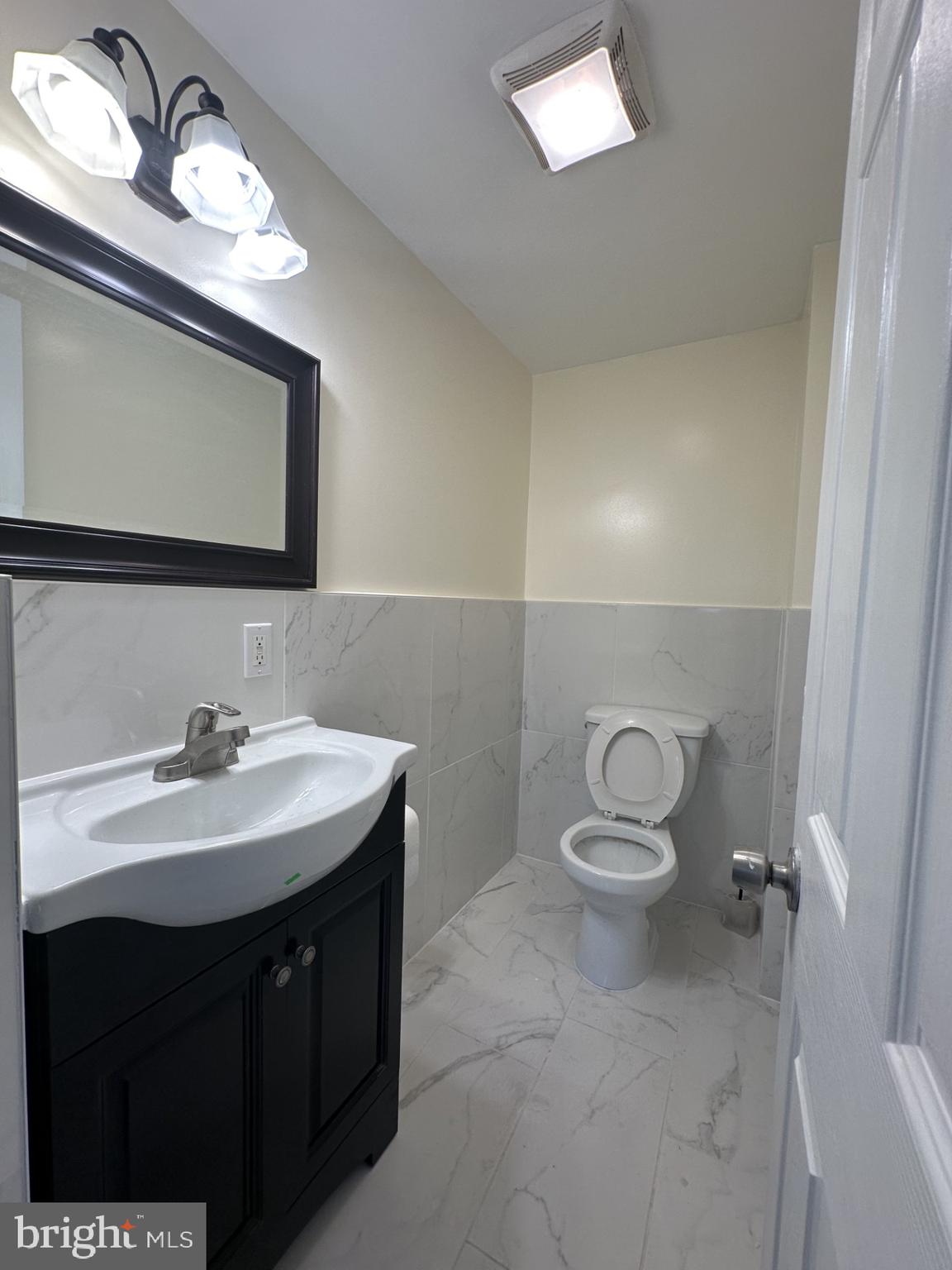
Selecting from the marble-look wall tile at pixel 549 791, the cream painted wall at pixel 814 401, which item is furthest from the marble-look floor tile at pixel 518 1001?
the cream painted wall at pixel 814 401

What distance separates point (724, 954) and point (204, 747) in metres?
1.91

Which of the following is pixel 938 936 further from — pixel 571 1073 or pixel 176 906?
pixel 571 1073

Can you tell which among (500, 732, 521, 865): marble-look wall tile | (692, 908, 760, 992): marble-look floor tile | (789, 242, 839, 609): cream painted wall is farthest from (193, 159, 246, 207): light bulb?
(692, 908, 760, 992): marble-look floor tile

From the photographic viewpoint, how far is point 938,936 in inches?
9.8

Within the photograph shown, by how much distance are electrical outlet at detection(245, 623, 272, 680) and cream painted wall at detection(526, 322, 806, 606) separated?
145 centimetres

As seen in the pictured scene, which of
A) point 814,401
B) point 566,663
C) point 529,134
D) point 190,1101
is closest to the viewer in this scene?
point 190,1101

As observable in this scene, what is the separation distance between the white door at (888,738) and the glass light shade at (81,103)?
1.03 m

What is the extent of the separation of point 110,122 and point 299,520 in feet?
2.35

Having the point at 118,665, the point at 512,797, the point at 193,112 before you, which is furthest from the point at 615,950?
the point at 193,112

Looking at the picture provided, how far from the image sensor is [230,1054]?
78 cm

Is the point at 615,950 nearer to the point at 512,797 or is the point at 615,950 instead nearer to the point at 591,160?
the point at 512,797

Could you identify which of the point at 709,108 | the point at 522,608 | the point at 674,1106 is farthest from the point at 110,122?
the point at 674,1106

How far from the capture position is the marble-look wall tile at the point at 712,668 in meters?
1.98

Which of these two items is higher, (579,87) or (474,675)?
(579,87)
